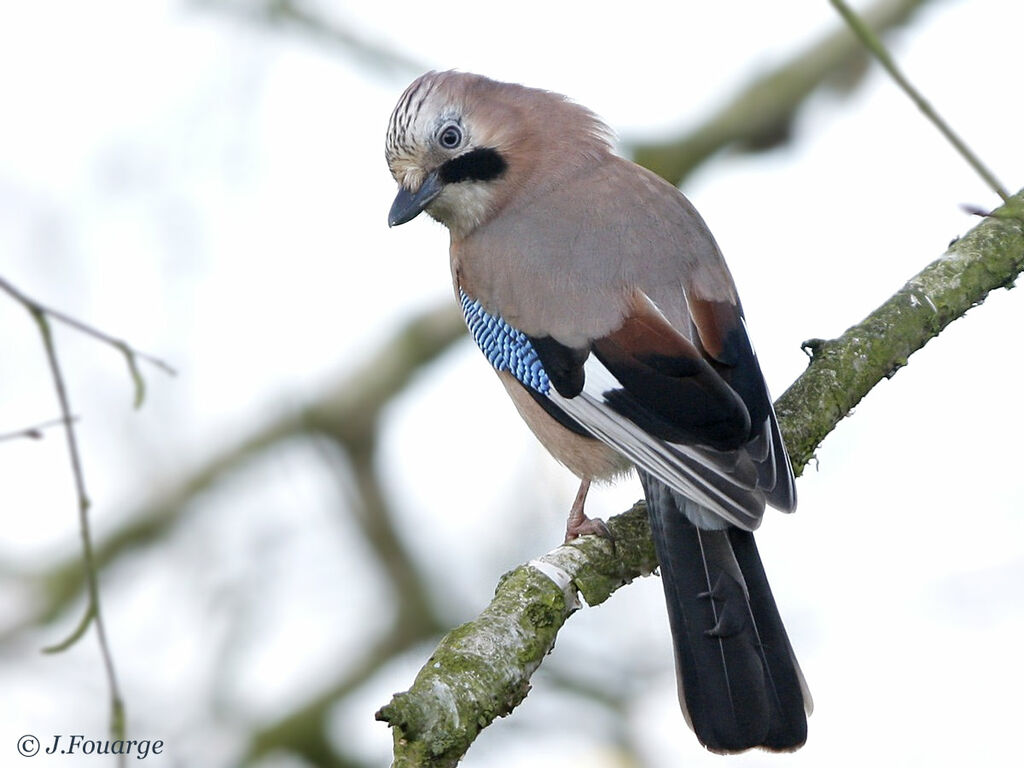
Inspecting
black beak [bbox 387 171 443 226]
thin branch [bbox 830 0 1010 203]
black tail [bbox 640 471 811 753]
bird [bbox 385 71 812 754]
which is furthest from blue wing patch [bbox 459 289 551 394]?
thin branch [bbox 830 0 1010 203]

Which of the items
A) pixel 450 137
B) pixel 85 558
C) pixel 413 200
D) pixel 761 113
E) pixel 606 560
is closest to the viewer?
pixel 85 558

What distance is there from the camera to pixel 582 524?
452 cm

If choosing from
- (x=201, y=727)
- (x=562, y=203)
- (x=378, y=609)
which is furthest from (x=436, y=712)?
(x=378, y=609)

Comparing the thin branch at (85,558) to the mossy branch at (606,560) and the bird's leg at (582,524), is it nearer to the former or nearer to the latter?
the mossy branch at (606,560)

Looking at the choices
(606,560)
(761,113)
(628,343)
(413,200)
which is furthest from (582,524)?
(761,113)

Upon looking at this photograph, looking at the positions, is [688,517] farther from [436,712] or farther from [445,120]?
[445,120]

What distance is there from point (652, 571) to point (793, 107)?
15.1ft

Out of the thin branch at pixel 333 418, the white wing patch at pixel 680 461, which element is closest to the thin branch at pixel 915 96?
the white wing patch at pixel 680 461

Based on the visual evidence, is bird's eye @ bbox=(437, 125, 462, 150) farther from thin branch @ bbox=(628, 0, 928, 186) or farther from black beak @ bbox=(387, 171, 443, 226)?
thin branch @ bbox=(628, 0, 928, 186)

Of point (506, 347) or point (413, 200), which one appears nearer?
point (506, 347)

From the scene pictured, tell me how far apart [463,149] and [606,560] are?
6.46 ft

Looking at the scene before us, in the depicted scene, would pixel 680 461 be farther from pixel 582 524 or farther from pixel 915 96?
pixel 915 96

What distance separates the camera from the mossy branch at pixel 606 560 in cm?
301

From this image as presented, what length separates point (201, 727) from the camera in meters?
6.11
